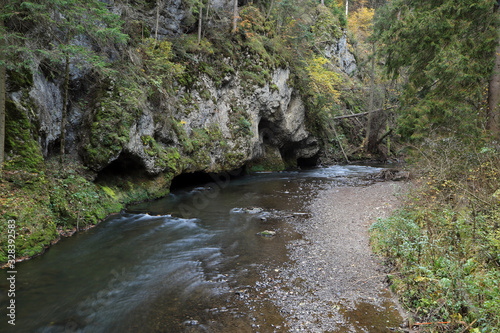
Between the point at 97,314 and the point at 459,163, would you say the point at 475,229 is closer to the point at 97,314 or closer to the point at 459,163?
the point at 459,163

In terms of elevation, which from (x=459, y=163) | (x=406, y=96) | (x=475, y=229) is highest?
(x=406, y=96)

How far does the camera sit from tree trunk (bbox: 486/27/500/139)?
301 inches

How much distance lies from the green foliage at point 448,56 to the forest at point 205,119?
46mm

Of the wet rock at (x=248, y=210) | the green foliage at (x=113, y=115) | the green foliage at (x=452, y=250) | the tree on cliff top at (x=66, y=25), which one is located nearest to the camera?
the green foliage at (x=452, y=250)

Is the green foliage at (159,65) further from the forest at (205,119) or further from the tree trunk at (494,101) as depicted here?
the tree trunk at (494,101)

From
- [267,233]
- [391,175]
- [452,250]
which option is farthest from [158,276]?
[391,175]

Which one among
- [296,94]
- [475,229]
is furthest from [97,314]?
[296,94]

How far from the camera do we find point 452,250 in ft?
15.3

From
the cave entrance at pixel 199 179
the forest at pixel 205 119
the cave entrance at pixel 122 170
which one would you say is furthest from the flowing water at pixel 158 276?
the cave entrance at pixel 199 179

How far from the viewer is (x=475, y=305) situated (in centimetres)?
337

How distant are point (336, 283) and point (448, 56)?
7.51 metres

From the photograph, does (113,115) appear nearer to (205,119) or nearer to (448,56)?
(205,119)

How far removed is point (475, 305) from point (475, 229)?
156cm

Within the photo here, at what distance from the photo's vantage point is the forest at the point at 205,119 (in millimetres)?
4684
